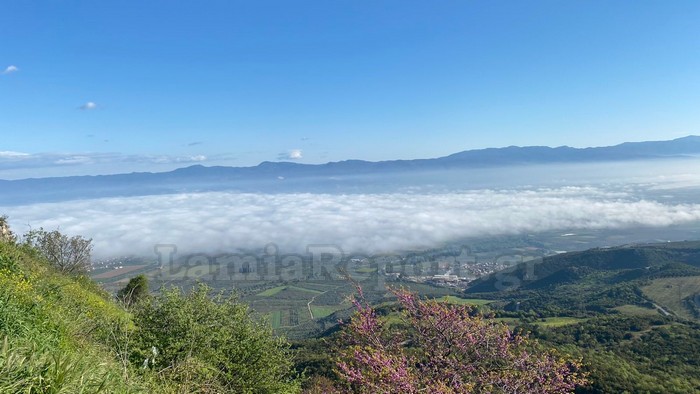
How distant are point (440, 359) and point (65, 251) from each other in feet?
115

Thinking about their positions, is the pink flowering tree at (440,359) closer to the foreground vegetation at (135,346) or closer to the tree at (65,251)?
the foreground vegetation at (135,346)

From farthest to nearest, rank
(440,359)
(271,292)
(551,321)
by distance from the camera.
Answer: 1. (271,292)
2. (551,321)
3. (440,359)

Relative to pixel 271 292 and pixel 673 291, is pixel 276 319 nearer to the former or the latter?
pixel 271 292

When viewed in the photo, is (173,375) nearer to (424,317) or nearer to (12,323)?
(12,323)

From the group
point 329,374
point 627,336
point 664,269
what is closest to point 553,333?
point 627,336

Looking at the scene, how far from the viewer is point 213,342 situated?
12.8 meters

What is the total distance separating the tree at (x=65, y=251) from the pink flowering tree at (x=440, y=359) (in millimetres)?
29421

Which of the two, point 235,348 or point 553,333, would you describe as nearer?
point 235,348

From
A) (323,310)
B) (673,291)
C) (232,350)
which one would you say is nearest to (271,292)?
(323,310)

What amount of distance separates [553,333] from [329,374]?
4028 cm

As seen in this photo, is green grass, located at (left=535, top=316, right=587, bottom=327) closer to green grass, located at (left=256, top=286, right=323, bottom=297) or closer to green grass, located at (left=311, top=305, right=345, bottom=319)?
green grass, located at (left=311, top=305, right=345, bottom=319)

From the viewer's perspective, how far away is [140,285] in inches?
1264

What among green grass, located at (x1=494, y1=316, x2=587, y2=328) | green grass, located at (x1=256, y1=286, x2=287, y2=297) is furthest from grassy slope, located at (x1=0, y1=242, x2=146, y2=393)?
green grass, located at (x1=256, y1=286, x2=287, y2=297)

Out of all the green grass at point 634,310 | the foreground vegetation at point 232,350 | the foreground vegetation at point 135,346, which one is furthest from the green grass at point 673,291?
the foreground vegetation at point 135,346
